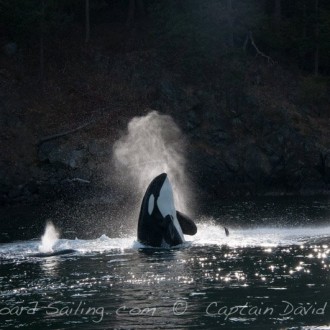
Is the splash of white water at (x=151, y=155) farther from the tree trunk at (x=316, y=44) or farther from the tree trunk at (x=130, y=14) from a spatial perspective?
the tree trunk at (x=316, y=44)

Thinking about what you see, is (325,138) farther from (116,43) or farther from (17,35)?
(17,35)

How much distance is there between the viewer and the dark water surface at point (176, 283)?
21297 mm

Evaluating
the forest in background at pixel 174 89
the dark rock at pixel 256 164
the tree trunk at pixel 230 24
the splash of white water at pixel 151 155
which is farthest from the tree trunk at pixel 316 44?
the splash of white water at pixel 151 155

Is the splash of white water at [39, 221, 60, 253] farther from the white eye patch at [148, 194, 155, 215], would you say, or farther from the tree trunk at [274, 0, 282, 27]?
the tree trunk at [274, 0, 282, 27]

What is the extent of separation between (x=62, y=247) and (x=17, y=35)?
126 feet

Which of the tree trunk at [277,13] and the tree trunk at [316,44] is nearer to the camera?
the tree trunk at [316,44]

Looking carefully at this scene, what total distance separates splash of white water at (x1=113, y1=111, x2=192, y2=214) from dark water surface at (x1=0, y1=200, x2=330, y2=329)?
74.8 feet

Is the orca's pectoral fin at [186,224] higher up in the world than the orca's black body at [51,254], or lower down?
higher up

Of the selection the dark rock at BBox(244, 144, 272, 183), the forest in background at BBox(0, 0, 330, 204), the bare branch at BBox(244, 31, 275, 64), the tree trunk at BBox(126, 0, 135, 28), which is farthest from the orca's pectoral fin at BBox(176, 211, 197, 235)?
the tree trunk at BBox(126, 0, 135, 28)

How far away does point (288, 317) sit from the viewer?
21.1 meters

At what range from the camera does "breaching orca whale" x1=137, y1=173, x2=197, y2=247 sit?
3219cm

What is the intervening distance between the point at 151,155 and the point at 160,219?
1166 inches

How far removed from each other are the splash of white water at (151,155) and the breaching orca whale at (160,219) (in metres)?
A: 22.9

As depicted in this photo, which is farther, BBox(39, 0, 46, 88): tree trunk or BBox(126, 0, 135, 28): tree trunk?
BBox(126, 0, 135, 28): tree trunk
